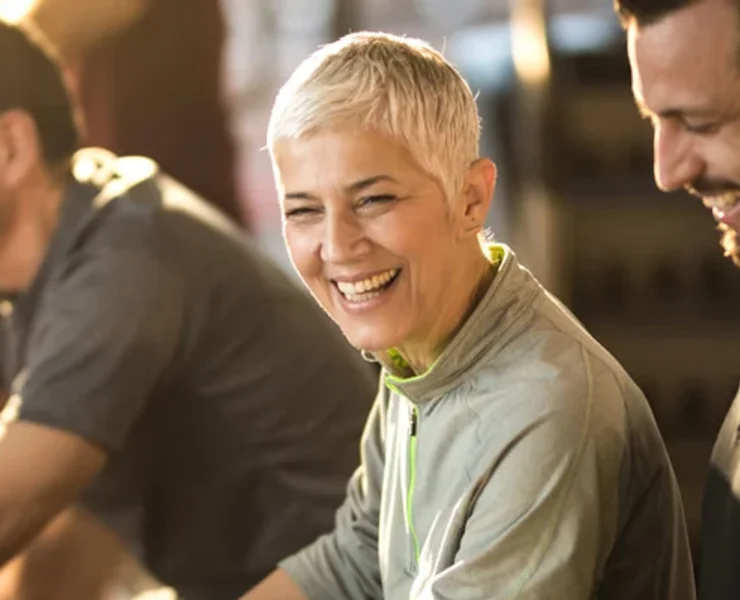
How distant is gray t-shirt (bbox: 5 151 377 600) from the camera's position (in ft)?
5.85

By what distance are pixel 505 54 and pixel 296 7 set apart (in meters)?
0.68

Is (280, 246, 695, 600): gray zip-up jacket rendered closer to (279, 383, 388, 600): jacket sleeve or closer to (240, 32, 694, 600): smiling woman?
(240, 32, 694, 600): smiling woman

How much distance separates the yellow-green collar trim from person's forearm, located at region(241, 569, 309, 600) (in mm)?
347

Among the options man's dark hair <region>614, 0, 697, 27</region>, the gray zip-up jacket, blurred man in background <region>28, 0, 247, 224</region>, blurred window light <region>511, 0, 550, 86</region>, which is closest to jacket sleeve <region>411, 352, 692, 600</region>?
the gray zip-up jacket

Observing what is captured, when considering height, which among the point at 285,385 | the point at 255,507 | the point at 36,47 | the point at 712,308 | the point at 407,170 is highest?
the point at 36,47

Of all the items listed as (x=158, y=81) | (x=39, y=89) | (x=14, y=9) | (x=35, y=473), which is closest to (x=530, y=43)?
(x=158, y=81)

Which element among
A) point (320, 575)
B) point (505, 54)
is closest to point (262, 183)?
point (505, 54)

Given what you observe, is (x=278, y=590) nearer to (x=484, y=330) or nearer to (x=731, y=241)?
(x=484, y=330)

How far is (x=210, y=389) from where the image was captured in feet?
6.13

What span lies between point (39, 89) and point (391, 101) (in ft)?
2.98

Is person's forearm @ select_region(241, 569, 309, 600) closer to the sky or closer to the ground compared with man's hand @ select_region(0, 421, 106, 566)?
closer to the ground

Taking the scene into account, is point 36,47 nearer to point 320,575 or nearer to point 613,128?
point 320,575

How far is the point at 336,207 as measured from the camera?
1.21 m

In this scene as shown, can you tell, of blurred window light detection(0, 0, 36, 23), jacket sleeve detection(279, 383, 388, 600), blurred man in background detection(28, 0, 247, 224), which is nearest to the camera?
jacket sleeve detection(279, 383, 388, 600)
